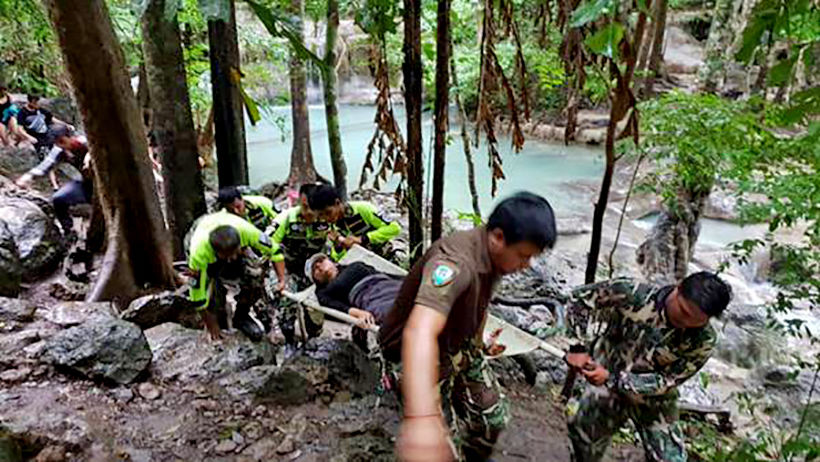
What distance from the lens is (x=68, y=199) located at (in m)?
6.13

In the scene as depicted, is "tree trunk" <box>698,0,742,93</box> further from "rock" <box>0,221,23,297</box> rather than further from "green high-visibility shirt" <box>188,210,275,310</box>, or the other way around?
"rock" <box>0,221,23,297</box>

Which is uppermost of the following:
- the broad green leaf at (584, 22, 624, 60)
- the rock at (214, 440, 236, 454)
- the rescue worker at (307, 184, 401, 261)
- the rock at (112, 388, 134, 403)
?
the broad green leaf at (584, 22, 624, 60)

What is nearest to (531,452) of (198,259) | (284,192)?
(198,259)

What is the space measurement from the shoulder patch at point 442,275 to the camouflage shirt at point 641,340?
129 cm

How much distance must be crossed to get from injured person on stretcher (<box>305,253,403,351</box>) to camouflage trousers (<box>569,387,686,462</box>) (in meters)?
1.28

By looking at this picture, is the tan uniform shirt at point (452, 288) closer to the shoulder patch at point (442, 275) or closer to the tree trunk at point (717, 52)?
the shoulder patch at point (442, 275)

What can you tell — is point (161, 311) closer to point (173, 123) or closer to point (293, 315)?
point (293, 315)

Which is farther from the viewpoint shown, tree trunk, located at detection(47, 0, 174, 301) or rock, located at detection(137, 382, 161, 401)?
tree trunk, located at detection(47, 0, 174, 301)

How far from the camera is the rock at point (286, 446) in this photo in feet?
9.46

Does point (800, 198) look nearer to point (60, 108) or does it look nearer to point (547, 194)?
point (547, 194)

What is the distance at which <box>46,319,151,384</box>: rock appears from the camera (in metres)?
3.17

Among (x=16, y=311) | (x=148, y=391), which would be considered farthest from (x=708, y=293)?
(x=16, y=311)

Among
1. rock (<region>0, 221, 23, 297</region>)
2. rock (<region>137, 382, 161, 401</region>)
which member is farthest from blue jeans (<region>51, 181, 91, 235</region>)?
rock (<region>137, 382, 161, 401</region>)

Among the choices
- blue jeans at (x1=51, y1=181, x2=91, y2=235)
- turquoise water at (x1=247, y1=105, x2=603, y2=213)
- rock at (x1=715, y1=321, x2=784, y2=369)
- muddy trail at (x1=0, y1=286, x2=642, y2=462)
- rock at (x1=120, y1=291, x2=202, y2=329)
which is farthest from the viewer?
turquoise water at (x1=247, y1=105, x2=603, y2=213)
